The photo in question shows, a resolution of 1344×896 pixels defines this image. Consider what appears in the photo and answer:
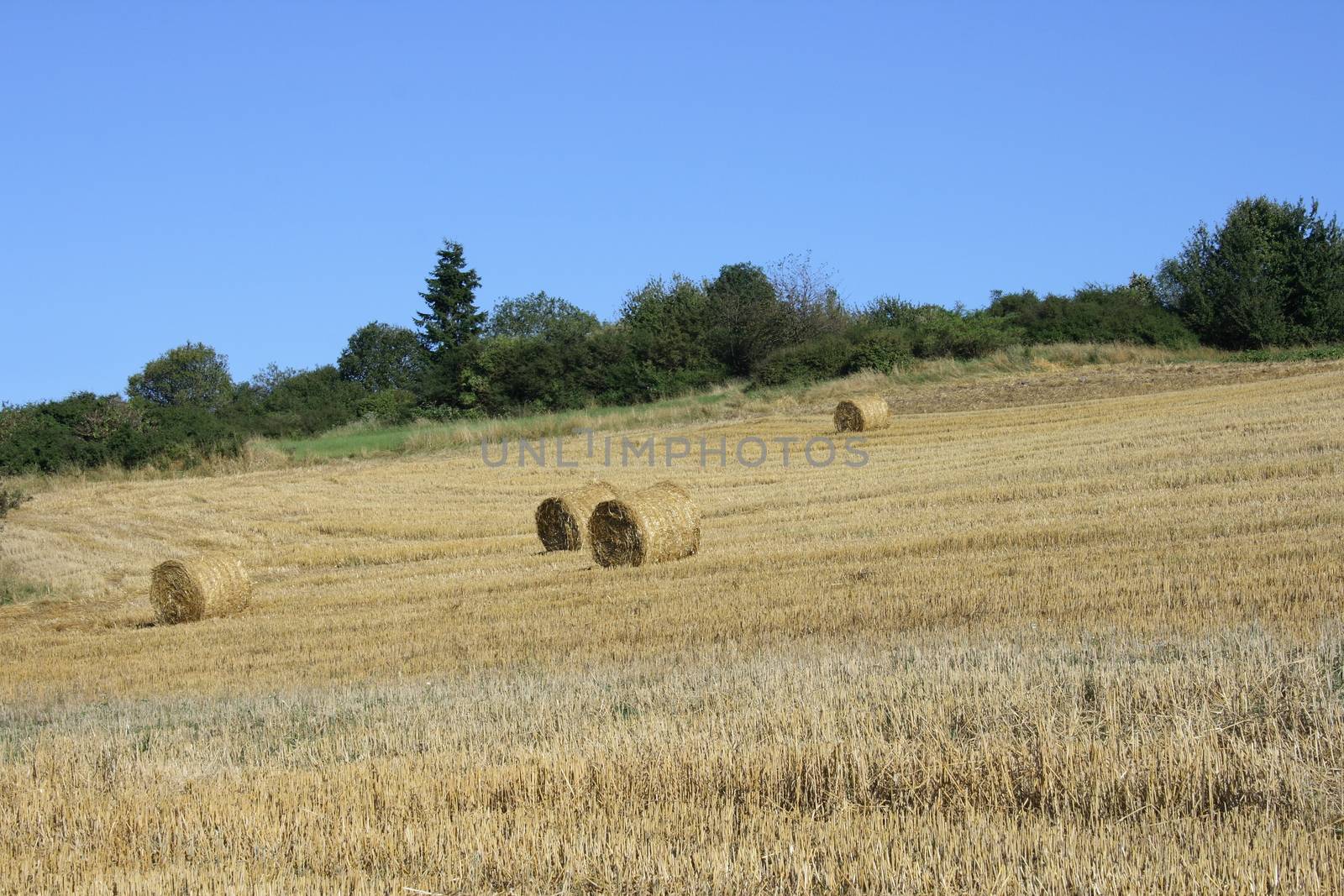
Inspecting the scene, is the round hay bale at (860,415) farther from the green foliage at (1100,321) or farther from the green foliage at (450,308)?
the green foliage at (450,308)

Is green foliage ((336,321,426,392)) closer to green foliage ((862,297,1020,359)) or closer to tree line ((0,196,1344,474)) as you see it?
tree line ((0,196,1344,474))

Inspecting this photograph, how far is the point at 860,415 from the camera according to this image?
107ft

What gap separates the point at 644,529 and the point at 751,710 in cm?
879

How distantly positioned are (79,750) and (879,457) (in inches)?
863

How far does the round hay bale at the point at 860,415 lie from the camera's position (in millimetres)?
32625

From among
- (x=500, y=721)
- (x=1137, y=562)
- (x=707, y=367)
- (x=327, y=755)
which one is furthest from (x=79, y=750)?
(x=707, y=367)

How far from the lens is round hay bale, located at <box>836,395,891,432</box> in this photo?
32.6 meters

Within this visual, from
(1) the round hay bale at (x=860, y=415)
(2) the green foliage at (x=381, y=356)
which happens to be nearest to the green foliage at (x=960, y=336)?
(1) the round hay bale at (x=860, y=415)

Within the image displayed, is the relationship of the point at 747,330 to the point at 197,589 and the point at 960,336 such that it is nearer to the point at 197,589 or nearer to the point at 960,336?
the point at 960,336

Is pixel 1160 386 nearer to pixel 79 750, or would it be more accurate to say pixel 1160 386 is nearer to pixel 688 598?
pixel 688 598

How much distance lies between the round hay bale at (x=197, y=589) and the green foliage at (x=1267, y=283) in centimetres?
4133

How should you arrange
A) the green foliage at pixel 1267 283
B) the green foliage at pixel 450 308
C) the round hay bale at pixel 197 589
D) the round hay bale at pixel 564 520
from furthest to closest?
the green foliage at pixel 450 308
the green foliage at pixel 1267 283
the round hay bale at pixel 564 520
the round hay bale at pixel 197 589

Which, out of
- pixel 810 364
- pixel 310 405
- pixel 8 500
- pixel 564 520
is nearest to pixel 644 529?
pixel 564 520

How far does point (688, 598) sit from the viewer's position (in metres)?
12.0
